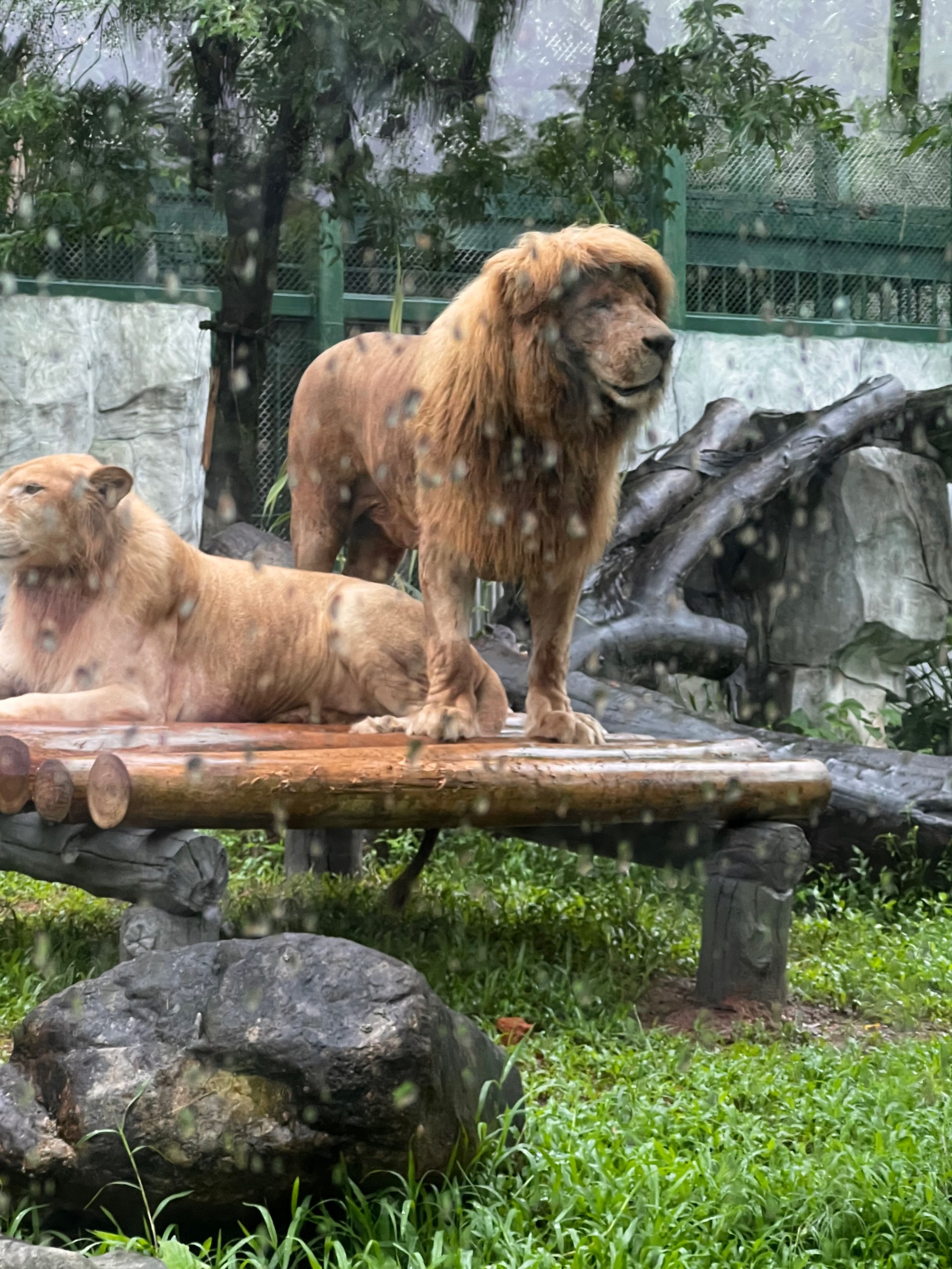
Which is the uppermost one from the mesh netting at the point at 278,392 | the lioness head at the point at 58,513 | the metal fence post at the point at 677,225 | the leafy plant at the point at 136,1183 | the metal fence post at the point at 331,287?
the metal fence post at the point at 677,225

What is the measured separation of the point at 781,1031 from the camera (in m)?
3.02

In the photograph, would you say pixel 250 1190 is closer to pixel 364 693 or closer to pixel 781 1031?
pixel 781 1031

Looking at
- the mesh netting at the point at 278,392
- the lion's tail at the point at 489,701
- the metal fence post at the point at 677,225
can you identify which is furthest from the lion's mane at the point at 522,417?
the metal fence post at the point at 677,225

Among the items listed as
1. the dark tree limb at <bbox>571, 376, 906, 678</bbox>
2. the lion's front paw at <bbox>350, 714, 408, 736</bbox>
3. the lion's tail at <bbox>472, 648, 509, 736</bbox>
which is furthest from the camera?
the dark tree limb at <bbox>571, 376, 906, 678</bbox>

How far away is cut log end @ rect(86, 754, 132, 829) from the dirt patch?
1.25 metres

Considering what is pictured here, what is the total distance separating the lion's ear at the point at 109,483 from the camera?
10.5 feet

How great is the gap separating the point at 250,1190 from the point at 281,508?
4.31 m

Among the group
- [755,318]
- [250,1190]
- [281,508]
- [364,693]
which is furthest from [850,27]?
[755,318]

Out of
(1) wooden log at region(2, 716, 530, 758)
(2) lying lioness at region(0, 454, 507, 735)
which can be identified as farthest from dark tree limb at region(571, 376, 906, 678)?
(1) wooden log at region(2, 716, 530, 758)

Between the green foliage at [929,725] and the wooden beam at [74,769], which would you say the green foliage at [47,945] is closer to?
the wooden beam at [74,769]

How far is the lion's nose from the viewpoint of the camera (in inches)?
109

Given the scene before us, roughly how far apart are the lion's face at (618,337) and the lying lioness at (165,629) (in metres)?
0.78

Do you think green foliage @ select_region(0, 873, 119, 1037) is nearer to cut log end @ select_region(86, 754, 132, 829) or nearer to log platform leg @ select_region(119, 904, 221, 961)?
log platform leg @ select_region(119, 904, 221, 961)

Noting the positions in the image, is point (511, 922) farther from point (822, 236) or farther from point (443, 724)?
point (822, 236)
